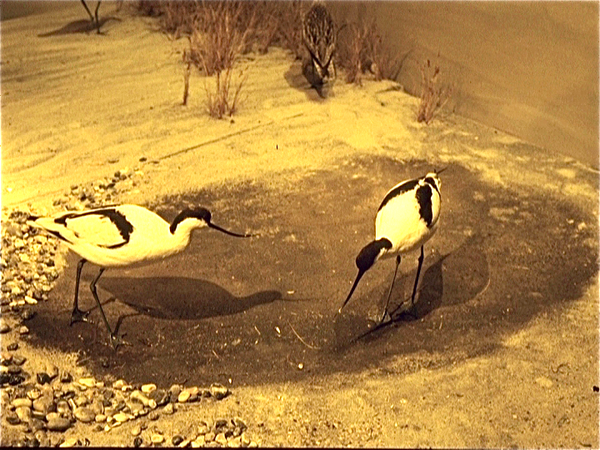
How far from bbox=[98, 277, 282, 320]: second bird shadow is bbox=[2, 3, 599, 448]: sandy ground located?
35 millimetres

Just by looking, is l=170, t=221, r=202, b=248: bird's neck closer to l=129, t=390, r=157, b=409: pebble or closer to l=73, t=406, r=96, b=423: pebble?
l=129, t=390, r=157, b=409: pebble

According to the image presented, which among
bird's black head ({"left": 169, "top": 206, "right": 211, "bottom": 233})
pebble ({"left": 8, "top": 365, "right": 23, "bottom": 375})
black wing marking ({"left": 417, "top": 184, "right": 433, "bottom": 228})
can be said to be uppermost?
bird's black head ({"left": 169, "top": 206, "right": 211, "bottom": 233})

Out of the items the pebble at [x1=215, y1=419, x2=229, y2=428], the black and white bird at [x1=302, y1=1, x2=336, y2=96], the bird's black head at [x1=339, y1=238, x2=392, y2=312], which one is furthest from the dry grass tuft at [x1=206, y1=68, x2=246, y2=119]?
the pebble at [x1=215, y1=419, x2=229, y2=428]

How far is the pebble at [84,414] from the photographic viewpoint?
10.6ft

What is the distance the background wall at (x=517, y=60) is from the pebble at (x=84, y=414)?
3583mm

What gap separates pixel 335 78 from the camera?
22.1 feet

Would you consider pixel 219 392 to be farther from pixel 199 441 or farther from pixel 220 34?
pixel 220 34

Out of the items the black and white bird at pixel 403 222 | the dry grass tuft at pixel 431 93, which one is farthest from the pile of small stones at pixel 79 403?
the dry grass tuft at pixel 431 93

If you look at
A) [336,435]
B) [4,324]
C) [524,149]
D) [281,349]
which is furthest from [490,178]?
[4,324]

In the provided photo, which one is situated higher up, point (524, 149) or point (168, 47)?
point (168, 47)

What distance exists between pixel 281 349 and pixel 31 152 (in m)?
2.45

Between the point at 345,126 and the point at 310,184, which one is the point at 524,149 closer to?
the point at 345,126

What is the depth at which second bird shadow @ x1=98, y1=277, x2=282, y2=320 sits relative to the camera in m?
3.96

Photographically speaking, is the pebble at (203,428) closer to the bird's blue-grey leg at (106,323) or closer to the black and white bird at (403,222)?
the bird's blue-grey leg at (106,323)
